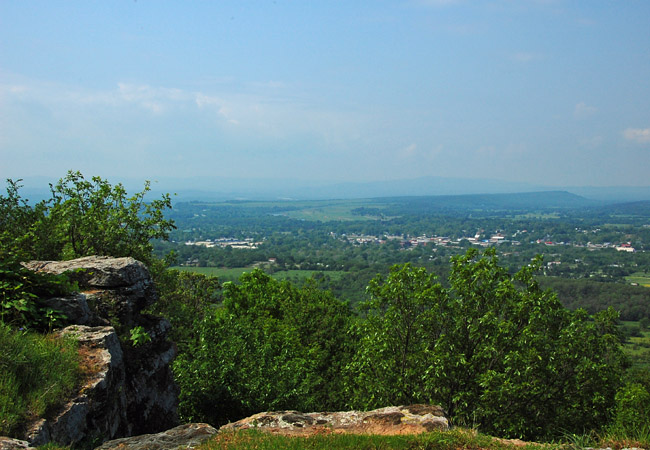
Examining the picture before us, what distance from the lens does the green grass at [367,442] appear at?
Answer: 22.2 ft

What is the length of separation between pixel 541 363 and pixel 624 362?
22.3 ft

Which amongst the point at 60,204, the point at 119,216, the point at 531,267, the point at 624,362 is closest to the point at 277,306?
the point at 119,216

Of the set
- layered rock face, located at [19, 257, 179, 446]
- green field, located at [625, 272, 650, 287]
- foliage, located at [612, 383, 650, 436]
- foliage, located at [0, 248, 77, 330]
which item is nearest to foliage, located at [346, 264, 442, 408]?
foliage, located at [612, 383, 650, 436]

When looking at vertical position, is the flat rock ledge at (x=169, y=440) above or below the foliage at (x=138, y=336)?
below

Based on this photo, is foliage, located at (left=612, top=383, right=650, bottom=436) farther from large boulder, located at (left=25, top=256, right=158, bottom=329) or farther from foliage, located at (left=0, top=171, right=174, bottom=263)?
foliage, located at (left=0, top=171, right=174, bottom=263)

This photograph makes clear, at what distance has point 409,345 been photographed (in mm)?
15367

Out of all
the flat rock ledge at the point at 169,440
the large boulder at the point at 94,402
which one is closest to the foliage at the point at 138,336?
the large boulder at the point at 94,402

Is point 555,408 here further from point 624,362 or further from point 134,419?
point 134,419

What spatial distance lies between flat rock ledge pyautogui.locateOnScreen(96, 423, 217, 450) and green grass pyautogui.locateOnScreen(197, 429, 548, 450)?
442mm

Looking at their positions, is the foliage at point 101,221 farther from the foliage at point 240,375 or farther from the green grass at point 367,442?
the green grass at point 367,442

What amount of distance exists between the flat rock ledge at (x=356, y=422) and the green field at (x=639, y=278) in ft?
427

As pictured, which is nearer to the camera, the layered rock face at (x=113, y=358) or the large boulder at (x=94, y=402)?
the large boulder at (x=94, y=402)

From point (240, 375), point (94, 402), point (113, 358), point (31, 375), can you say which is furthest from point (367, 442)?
point (240, 375)

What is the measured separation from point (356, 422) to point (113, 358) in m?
4.97
